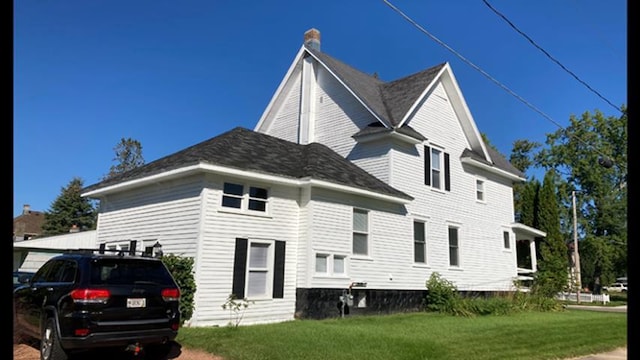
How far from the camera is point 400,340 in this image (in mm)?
10055

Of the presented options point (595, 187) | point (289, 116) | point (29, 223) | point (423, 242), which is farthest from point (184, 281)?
point (29, 223)

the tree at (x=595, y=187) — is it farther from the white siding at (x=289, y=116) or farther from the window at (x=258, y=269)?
the window at (x=258, y=269)

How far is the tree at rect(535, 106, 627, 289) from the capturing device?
4809 centimetres

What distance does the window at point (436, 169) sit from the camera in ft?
65.5

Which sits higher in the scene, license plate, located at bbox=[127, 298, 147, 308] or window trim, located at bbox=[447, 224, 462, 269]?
window trim, located at bbox=[447, 224, 462, 269]

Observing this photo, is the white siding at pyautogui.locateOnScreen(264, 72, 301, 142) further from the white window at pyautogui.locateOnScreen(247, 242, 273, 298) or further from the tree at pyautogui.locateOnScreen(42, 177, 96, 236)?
the tree at pyautogui.locateOnScreen(42, 177, 96, 236)

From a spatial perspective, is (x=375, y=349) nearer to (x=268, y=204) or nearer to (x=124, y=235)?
(x=268, y=204)

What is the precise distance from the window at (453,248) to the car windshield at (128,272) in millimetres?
15423

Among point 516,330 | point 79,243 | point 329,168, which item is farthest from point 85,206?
point 516,330

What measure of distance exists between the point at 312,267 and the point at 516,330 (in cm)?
609

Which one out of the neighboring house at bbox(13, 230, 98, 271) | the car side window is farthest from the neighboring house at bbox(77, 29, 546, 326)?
the neighboring house at bbox(13, 230, 98, 271)

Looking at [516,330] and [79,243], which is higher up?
[79,243]

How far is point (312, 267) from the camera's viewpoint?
Answer: 14391 mm

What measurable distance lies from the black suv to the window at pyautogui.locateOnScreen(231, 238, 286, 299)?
5084 millimetres
